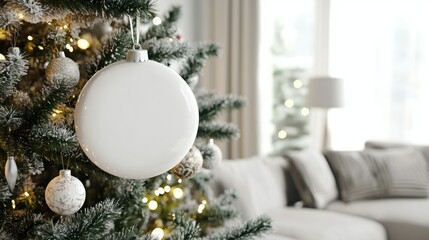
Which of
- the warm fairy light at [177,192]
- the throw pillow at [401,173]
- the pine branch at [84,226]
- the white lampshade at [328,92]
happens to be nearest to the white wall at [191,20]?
the white lampshade at [328,92]

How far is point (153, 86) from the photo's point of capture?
824 millimetres

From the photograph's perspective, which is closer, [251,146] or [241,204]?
[241,204]

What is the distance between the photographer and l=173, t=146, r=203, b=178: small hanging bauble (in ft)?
3.66

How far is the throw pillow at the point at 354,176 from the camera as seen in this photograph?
3.35 metres

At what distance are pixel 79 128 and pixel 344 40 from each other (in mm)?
3941

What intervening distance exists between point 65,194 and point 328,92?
3117 mm

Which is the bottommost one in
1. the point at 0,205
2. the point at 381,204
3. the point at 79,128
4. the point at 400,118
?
the point at 381,204

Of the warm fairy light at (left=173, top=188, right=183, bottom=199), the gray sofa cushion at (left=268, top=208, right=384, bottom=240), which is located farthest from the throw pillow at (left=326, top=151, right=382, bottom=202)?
the warm fairy light at (left=173, top=188, right=183, bottom=199)

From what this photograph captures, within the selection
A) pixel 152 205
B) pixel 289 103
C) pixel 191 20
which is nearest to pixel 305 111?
pixel 289 103

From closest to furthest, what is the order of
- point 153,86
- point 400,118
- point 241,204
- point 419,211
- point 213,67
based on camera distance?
point 153,86 → point 241,204 → point 419,211 → point 400,118 → point 213,67

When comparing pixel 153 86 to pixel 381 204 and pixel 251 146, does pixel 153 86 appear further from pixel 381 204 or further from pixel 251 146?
pixel 251 146

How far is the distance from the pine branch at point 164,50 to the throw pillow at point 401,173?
2.56 metres

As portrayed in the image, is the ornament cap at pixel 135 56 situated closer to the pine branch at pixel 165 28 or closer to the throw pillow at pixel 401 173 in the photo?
the pine branch at pixel 165 28

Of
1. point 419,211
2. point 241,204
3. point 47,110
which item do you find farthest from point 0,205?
point 419,211
